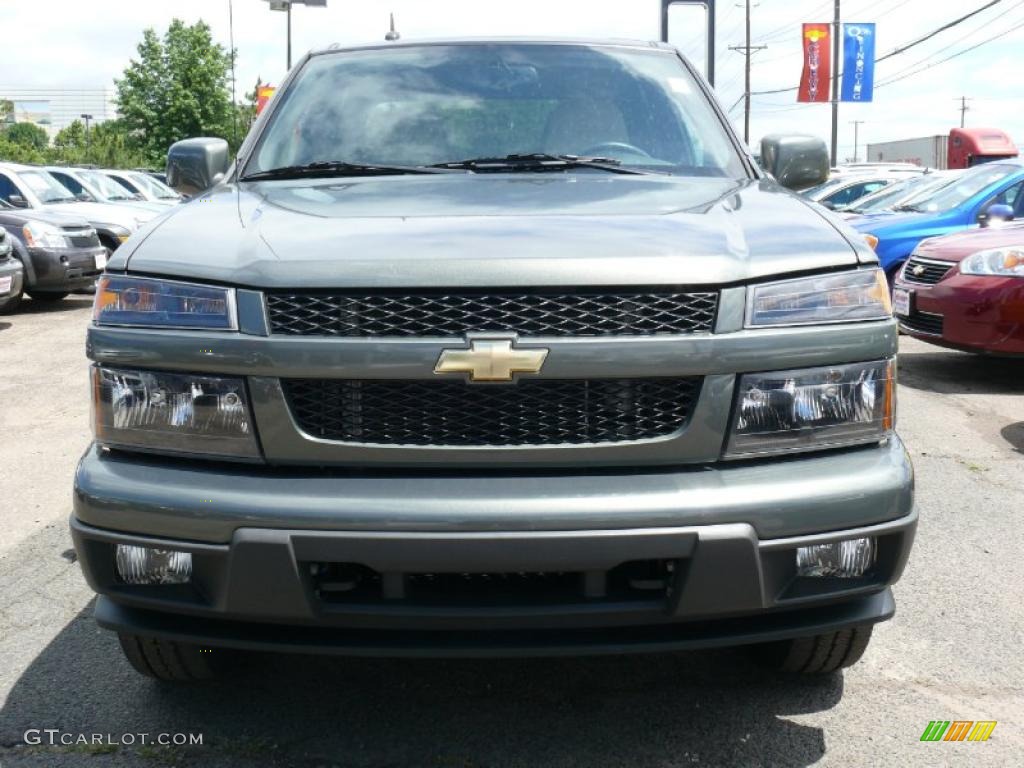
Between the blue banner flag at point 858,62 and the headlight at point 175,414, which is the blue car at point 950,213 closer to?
the headlight at point 175,414

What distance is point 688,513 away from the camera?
7.38ft

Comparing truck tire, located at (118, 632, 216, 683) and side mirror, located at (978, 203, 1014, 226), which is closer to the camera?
truck tire, located at (118, 632, 216, 683)

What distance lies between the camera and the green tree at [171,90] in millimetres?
55938

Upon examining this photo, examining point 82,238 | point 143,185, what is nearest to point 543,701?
point 82,238

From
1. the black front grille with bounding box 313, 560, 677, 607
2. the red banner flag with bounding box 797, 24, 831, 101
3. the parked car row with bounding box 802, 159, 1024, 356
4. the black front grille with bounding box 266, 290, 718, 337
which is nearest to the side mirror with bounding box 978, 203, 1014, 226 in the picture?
the parked car row with bounding box 802, 159, 1024, 356

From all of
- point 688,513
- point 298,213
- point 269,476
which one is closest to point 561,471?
point 688,513

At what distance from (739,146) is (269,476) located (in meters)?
2.05

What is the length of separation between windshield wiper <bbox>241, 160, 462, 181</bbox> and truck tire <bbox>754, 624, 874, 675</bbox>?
1.69m

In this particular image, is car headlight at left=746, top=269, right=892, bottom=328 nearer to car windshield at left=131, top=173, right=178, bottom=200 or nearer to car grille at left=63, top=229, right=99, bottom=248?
car grille at left=63, top=229, right=99, bottom=248

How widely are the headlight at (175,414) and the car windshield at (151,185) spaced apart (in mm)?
19237

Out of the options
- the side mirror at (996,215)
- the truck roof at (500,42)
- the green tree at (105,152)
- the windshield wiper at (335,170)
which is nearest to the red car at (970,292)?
the side mirror at (996,215)

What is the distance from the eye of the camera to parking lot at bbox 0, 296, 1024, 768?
2.67m

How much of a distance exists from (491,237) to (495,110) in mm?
1312

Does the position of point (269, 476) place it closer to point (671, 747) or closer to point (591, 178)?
point (671, 747)
